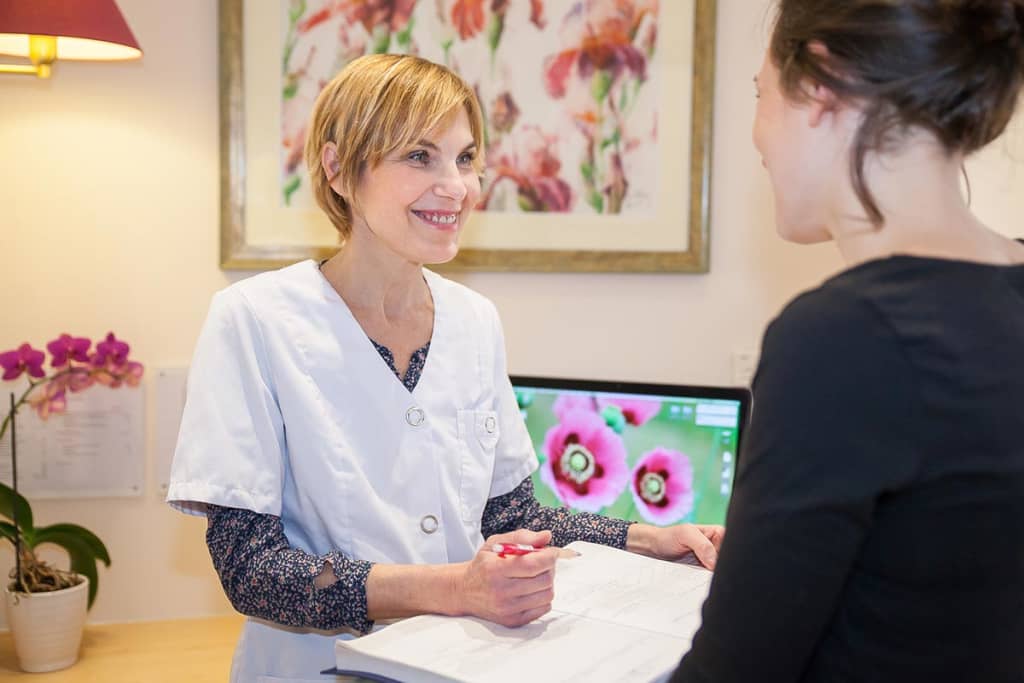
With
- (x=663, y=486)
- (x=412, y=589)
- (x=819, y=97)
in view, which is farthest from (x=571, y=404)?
(x=819, y=97)

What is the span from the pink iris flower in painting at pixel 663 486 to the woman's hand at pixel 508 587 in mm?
809

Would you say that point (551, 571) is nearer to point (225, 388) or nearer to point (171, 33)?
point (225, 388)

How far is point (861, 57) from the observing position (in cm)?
60

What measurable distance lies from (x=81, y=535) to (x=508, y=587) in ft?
3.86

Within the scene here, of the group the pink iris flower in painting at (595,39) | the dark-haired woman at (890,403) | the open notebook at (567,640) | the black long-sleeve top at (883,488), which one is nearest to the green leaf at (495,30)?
the pink iris flower in painting at (595,39)

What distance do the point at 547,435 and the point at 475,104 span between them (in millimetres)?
743

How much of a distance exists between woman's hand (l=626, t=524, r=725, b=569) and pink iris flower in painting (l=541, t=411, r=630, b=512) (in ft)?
1.87

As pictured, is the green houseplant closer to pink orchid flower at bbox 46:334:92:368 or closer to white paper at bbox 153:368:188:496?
pink orchid flower at bbox 46:334:92:368

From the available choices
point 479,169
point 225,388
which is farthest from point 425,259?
point 225,388

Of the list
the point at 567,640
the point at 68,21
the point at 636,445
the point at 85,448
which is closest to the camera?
the point at 567,640

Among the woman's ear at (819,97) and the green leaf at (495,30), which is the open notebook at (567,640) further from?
the green leaf at (495,30)

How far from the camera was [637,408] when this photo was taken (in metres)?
1.77

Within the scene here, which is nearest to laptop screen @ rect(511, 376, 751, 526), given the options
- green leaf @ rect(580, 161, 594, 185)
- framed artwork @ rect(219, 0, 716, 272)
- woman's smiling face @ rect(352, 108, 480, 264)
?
framed artwork @ rect(219, 0, 716, 272)

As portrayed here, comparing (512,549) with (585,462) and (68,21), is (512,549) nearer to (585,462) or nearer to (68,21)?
(585,462)
